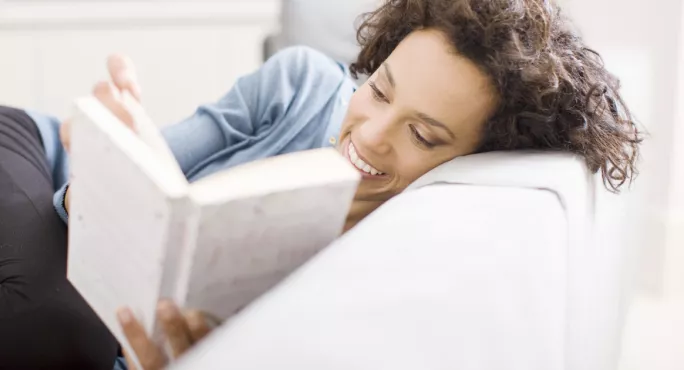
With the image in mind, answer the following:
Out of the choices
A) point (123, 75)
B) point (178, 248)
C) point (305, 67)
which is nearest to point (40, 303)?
point (123, 75)

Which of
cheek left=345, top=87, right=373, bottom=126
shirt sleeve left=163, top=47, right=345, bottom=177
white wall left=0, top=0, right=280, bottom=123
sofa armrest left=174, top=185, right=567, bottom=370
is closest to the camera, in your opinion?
sofa armrest left=174, top=185, right=567, bottom=370

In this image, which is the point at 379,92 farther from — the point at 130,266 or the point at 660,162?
the point at 660,162

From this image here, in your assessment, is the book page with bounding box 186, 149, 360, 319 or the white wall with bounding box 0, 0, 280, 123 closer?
the book page with bounding box 186, 149, 360, 319

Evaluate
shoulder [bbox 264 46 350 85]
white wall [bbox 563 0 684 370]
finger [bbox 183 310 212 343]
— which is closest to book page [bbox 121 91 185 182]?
finger [bbox 183 310 212 343]

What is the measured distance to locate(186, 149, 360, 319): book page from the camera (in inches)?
17.9

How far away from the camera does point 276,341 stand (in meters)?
0.40

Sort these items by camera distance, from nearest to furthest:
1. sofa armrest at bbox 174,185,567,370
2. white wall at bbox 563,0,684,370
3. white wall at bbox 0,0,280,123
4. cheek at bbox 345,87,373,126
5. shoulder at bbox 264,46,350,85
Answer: sofa armrest at bbox 174,185,567,370 < cheek at bbox 345,87,373,126 < shoulder at bbox 264,46,350,85 < white wall at bbox 563,0,684,370 < white wall at bbox 0,0,280,123

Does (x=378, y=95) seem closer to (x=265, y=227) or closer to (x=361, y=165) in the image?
(x=361, y=165)

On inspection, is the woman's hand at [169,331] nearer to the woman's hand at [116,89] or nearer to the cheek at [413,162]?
the woman's hand at [116,89]

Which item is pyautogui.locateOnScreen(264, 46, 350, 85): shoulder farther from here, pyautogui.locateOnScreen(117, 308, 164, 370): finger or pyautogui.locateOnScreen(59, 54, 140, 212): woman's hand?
pyautogui.locateOnScreen(117, 308, 164, 370): finger

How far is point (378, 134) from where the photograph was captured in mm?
871

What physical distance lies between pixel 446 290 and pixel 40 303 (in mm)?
562

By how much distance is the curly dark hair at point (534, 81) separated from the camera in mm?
857

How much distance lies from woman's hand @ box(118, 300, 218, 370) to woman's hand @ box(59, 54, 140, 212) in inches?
5.5
